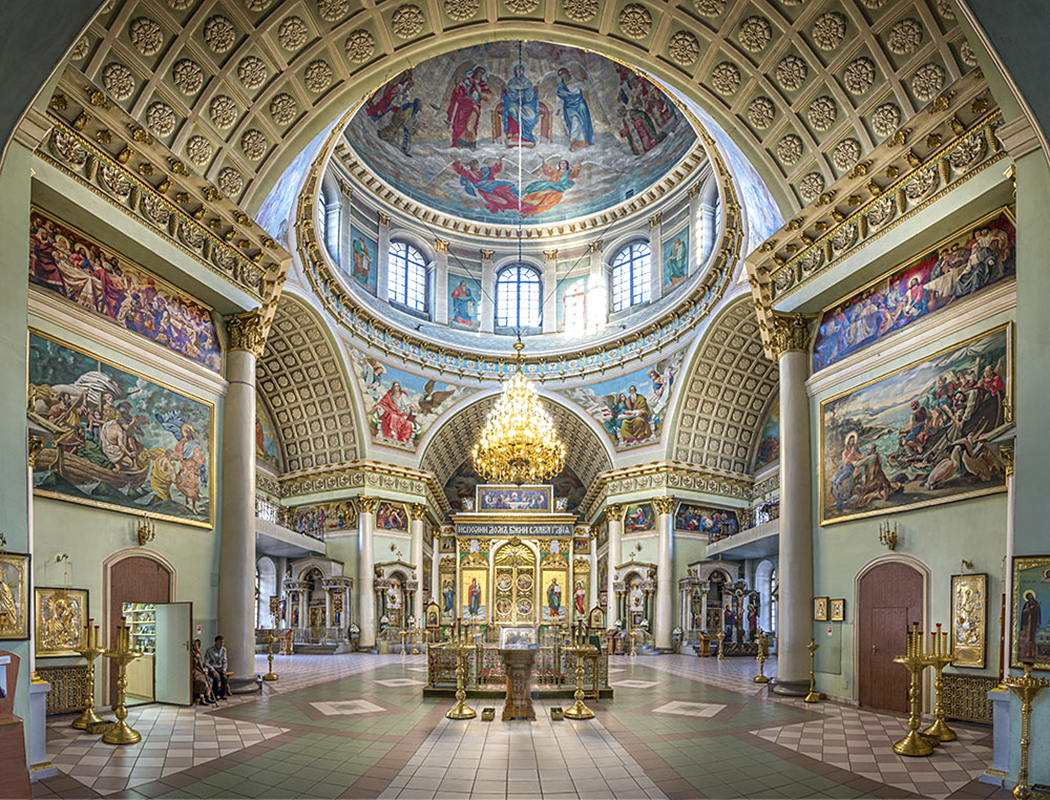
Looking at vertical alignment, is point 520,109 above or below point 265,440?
above

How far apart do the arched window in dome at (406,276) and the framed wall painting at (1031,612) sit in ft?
88.4

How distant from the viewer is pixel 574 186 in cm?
3431

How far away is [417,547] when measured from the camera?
31.7m

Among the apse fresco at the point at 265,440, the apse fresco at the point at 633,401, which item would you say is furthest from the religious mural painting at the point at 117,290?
the apse fresco at the point at 633,401

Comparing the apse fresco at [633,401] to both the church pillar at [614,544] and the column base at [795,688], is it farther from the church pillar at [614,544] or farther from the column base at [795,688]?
the column base at [795,688]

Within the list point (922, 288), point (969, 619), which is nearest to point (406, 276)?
point (922, 288)

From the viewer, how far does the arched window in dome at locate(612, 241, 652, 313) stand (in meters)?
33.2

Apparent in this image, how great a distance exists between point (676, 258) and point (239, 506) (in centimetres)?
2081

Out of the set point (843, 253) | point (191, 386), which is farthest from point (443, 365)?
point (843, 253)

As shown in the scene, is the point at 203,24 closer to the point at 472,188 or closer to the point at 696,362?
the point at 696,362

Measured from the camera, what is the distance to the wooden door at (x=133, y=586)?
12500 mm

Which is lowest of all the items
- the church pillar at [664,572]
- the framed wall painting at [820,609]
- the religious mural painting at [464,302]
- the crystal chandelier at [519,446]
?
the church pillar at [664,572]

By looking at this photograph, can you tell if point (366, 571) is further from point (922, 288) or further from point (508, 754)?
point (922, 288)

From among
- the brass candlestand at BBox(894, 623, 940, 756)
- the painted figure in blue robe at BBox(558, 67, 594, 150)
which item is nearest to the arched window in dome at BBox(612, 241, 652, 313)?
the painted figure in blue robe at BBox(558, 67, 594, 150)
